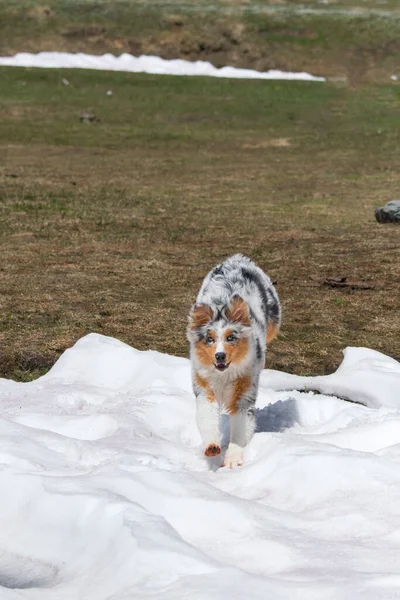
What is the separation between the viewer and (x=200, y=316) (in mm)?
8344

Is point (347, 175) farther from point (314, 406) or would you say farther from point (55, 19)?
point (55, 19)

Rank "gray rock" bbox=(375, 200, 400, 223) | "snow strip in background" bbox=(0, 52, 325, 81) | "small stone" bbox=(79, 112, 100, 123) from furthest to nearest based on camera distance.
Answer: "snow strip in background" bbox=(0, 52, 325, 81) → "small stone" bbox=(79, 112, 100, 123) → "gray rock" bbox=(375, 200, 400, 223)

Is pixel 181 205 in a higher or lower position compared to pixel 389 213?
lower

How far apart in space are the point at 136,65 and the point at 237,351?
43089 mm

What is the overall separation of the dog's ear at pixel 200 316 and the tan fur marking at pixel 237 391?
2.09 feet

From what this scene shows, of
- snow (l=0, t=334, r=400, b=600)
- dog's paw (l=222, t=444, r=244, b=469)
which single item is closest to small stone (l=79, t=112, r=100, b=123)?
snow (l=0, t=334, r=400, b=600)

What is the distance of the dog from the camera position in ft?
27.1

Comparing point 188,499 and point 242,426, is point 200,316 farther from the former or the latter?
point 188,499

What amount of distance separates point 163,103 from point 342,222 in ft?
68.3

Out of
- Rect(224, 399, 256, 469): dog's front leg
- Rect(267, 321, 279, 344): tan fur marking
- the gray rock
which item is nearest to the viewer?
Rect(224, 399, 256, 469): dog's front leg

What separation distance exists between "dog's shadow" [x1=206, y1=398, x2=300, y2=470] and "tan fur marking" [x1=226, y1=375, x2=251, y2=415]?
76 cm

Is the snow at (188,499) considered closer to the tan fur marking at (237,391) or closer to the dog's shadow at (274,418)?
the dog's shadow at (274,418)

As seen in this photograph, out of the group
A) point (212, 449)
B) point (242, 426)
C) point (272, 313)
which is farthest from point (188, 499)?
point (272, 313)

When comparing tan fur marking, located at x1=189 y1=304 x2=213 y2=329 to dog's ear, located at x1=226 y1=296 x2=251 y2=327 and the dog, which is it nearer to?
the dog
